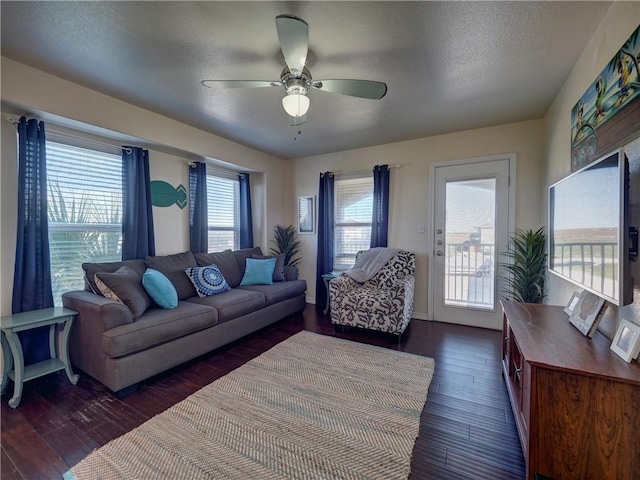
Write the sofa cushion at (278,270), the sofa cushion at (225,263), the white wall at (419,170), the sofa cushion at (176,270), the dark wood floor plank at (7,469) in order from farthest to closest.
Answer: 1. the sofa cushion at (278,270)
2. the sofa cushion at (225,263)
3. the white wall at (419,170)
4. the sofa cushion at (176,270)
5. the dark wood floor plank at (7,469)

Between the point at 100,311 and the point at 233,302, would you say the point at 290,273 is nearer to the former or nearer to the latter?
the point at 233,302

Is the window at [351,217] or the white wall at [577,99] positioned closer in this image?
the white wall at [577,99]

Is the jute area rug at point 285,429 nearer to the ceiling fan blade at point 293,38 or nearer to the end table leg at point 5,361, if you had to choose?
the end table leg at point 5,361

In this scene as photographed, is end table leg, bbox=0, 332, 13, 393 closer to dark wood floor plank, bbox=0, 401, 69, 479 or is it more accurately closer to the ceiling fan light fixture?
dark wood floor plank, bbox=0, 401, 69, 479

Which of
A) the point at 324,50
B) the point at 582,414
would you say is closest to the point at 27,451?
the point at 582,414

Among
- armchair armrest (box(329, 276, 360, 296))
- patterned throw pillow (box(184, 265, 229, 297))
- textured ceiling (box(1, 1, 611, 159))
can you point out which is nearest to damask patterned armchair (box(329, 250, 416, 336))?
armchair armrest (box(329, 276, 360, 296))

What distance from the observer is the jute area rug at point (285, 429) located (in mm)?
1392

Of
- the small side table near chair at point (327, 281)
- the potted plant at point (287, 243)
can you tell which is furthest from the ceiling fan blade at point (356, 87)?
the potted plant at point (287, 243)

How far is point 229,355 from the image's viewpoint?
2.71 m

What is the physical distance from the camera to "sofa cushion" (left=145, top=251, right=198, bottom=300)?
2.94 meters

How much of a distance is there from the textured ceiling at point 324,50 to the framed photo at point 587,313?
5.34 feet

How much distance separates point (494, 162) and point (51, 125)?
15.0 ft

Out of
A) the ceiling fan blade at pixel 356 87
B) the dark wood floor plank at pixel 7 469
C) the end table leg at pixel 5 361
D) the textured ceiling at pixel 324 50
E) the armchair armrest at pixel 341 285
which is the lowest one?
the dark wood floor plank at pixel 7 469

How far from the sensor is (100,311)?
6.66 ft
